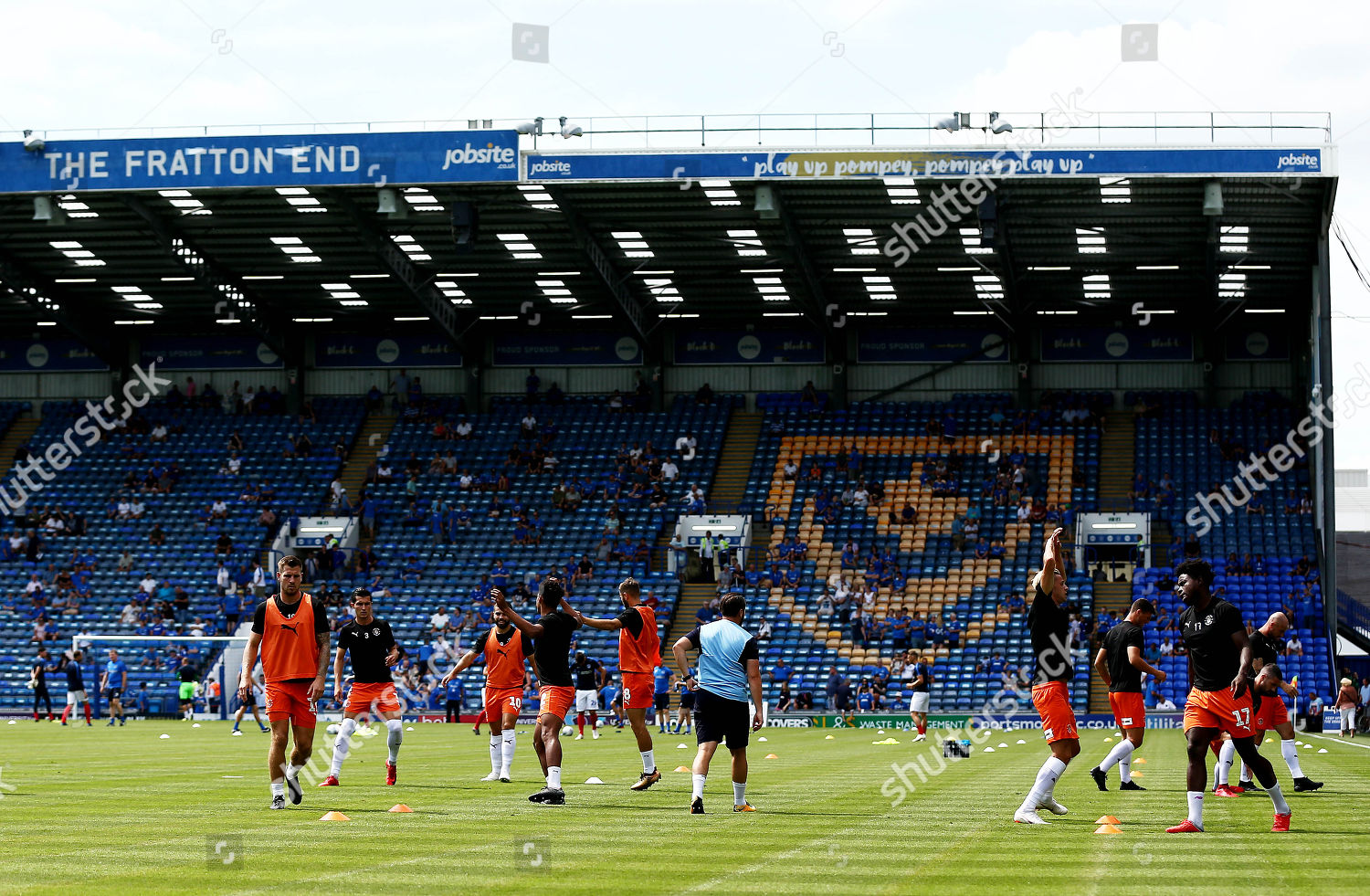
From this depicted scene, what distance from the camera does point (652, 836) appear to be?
12031 millimetres

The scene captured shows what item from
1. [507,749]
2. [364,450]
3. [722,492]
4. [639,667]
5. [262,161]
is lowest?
[507,749]

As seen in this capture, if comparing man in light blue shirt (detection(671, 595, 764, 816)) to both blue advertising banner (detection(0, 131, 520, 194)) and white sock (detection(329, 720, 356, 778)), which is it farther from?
blue advertising banner (detection(0, 131, 520, 194))

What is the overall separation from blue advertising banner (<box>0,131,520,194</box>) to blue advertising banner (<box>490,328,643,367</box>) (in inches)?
655

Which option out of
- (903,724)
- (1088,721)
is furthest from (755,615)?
(1088,721)

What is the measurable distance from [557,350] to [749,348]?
281 inches

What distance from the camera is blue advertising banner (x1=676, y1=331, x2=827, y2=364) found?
55.3 m

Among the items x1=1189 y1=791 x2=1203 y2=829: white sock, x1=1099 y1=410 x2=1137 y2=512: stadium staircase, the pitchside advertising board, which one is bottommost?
the pitchside advertising board

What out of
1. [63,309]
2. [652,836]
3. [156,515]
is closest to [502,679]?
[652,836]

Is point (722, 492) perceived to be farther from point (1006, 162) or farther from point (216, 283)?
point (216, 283)

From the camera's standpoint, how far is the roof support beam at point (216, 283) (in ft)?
146

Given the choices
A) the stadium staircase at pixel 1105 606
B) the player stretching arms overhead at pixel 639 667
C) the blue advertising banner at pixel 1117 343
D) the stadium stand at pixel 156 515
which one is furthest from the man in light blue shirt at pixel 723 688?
the blue advertising banner at pixel 1117 343

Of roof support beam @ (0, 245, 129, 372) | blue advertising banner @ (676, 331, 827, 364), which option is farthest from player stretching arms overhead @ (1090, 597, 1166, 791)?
roof support beam @ (0, 245, 129, 372)

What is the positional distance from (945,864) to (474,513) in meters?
41.5

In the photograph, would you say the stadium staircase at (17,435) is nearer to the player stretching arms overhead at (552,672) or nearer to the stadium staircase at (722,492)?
the stadium staircase at (722,492)
